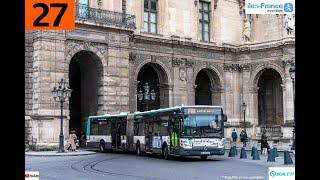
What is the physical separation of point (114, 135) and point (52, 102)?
3948 mm

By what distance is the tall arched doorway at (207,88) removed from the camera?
42.0m

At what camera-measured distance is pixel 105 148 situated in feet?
101

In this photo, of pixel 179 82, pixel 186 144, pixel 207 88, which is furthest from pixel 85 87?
pixel 186 144

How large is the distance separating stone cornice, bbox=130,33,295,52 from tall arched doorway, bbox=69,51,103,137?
395 cm

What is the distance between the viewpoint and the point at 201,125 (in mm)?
22969

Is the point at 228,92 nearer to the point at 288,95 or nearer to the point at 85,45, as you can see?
the point at 288,95

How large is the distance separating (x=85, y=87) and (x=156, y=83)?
7043 mm

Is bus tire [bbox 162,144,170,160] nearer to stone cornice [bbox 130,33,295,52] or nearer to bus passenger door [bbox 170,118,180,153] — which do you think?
bus passenger door [bbox 170,118,180,153]

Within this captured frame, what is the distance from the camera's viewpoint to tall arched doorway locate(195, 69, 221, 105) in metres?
42.0

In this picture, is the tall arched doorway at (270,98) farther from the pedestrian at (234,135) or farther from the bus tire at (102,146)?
the bus tire at (102,146)

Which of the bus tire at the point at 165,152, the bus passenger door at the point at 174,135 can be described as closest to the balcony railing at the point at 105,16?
the bus tire at the point at 165,152

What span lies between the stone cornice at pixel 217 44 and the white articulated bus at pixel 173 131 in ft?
29.7
